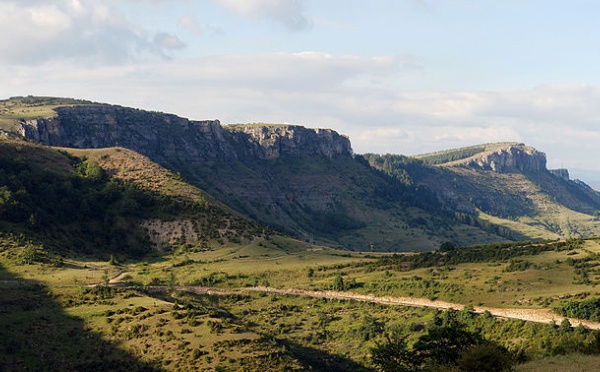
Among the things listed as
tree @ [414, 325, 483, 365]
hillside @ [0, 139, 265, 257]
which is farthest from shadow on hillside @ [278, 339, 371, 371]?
hillside @ [0, 139, 265, 257]

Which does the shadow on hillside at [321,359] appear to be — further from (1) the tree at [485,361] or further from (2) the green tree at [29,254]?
(2) the green tree at [29,254]

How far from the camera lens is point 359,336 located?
101 metres

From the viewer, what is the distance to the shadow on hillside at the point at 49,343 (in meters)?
73.6

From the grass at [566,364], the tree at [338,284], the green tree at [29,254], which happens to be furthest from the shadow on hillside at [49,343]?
the tree at [338,284]

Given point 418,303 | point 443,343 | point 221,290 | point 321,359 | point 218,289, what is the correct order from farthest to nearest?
point 218,289 → point 221,290 → point 418,303 → point 321,359 → point 443,343

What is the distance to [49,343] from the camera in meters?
79.1

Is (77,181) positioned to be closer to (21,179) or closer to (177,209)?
(21,179)

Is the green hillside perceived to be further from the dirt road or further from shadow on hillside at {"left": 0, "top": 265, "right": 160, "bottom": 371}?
the dirt road

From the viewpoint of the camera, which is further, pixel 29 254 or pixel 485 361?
pixel 29 254

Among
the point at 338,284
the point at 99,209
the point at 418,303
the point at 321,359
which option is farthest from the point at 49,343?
the point at 99,209

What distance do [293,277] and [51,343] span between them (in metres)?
63.1

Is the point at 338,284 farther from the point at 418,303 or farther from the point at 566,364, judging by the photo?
the point at 566,364

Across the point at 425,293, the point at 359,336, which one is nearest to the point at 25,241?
the point at 359,336

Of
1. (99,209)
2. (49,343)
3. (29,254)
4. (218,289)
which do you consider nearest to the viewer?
(49,343)
